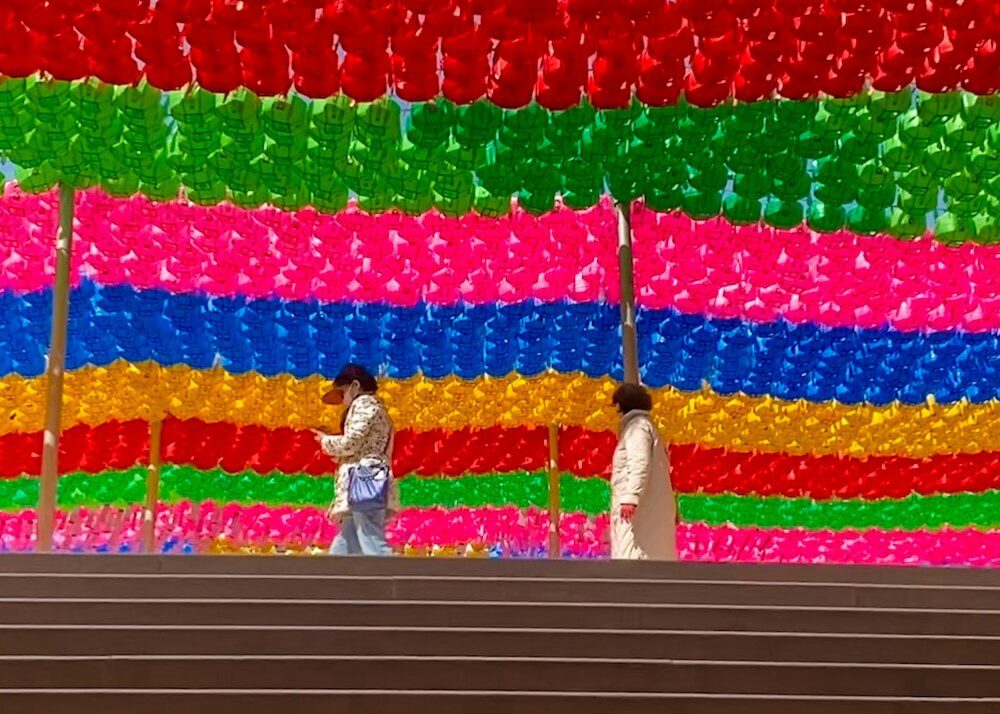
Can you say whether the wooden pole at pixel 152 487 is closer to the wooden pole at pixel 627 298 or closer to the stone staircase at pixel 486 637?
the wooden pole at pixel 627 298

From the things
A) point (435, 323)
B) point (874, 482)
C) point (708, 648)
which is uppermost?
point (435, 323)

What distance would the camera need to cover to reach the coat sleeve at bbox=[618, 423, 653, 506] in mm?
7785

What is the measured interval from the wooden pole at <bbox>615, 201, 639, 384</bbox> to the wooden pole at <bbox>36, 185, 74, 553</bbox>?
4041 mm

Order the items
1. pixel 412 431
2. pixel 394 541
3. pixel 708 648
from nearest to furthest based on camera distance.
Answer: pixel 708 648, pixel 412 431, pixel 394 541

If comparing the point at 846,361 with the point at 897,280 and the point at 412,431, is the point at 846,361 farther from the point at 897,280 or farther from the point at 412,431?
the point at 412,431

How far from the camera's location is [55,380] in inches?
395

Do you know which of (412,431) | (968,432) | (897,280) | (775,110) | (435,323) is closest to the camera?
(775,110)

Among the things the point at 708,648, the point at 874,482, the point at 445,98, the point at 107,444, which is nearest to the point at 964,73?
the point at 445,98

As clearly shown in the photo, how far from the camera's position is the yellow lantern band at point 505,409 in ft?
46.0

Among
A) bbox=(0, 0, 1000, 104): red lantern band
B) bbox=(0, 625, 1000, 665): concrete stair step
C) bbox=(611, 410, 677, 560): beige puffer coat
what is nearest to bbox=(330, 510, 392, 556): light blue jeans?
bbox=(611, 410, 677, 560): beige puffer coat

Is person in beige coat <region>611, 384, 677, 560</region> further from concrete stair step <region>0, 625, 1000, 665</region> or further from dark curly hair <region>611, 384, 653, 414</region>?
concrete stair step <region>0, 625, 1000, 665</region>

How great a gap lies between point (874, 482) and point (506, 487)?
448cm

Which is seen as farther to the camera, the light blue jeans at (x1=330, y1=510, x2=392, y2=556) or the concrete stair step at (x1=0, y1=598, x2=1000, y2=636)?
the light blue jeans at (x1=330, y1=510, x2=392, y2=556)

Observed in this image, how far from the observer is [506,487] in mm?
17219
